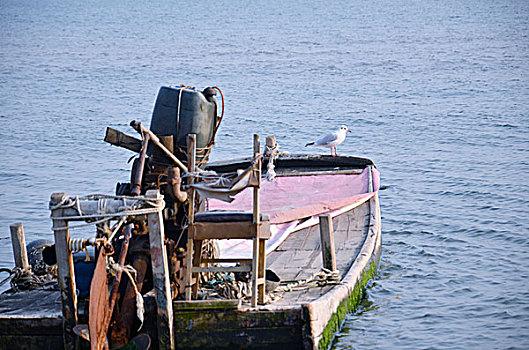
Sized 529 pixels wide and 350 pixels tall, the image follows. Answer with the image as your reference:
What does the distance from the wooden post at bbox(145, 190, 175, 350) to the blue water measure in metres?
2.96

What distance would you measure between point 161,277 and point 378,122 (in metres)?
16.9

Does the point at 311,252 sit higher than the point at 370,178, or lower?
lower

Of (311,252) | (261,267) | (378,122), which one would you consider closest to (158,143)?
(261,267)

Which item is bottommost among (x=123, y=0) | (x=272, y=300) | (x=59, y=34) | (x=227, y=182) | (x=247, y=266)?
(x=272, y=300)

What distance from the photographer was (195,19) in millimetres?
63281

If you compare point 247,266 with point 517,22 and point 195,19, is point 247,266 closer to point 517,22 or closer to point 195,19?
point 517,22

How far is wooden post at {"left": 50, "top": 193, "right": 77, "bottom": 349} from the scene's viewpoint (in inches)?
269

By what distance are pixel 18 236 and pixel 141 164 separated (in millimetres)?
2812

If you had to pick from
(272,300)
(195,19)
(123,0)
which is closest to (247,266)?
(272,300)

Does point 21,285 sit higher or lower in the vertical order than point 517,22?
lower

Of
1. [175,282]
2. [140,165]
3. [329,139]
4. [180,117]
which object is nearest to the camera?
[140,165]

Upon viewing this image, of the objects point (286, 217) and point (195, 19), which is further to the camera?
point (195, 19)

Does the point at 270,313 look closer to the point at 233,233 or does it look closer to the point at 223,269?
the point at 223,269

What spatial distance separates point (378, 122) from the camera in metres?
23.3
